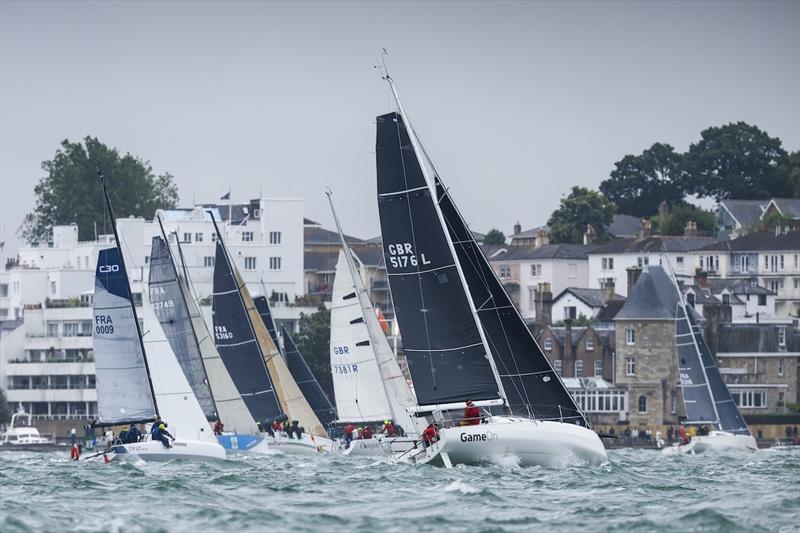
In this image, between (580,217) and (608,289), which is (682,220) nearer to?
(580,217)

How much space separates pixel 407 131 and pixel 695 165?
134 m

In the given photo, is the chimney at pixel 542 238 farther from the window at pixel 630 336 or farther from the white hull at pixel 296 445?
the white hull at pixel 296 445

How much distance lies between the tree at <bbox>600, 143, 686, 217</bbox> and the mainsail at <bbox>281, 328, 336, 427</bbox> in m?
101

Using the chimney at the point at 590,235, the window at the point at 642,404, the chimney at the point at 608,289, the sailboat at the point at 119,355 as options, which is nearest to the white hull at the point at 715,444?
the window at the point at 642,404

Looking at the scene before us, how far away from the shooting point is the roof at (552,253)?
15512cm

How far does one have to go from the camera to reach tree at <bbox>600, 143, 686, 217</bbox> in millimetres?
178750

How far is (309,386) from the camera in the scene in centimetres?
8050

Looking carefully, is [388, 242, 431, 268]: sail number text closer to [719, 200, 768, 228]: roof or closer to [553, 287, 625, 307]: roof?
[553, 287, 625, 307]: roof

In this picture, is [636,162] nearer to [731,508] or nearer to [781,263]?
[781,263]

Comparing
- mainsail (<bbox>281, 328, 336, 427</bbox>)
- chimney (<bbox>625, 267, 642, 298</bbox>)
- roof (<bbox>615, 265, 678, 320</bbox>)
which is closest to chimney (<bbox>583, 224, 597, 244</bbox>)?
chimney (<bbox>625, 267, 642, 298</bbox>)

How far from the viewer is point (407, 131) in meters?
44.4

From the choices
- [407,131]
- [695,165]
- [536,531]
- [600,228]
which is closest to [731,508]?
[536,531]

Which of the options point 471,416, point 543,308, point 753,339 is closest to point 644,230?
point 543,308

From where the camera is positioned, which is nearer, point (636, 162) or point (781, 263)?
point (781, 263)
